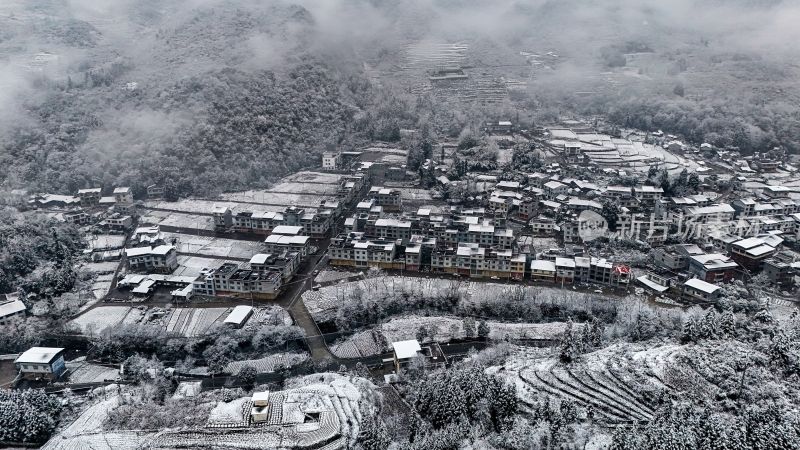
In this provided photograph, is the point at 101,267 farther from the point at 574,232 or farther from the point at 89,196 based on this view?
the point at 574,232

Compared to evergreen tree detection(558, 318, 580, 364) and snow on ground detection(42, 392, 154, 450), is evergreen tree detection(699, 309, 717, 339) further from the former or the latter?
snow on ground detection(42, 392, 154, 450)

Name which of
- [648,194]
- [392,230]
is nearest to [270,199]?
[392,230]

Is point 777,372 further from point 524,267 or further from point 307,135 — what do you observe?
point 307,135

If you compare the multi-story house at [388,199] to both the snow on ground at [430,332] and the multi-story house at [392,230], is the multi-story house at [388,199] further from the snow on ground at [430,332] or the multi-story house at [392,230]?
the snow on ground at [430,332]

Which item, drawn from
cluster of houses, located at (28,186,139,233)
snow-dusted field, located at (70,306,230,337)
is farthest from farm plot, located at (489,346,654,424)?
cluster of houses, located at (28,186,139,233)

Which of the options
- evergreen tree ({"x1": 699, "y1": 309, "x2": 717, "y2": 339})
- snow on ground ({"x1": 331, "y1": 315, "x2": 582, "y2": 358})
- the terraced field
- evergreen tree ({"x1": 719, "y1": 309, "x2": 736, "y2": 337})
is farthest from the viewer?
snow on ground ({"x1": 331, "y1": 315, "x2": 582, "y2": 358})

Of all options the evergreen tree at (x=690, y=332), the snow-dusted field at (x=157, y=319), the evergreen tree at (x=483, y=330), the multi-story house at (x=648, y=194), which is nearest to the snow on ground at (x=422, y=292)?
the evergreen tree at (x=483, y=330)
